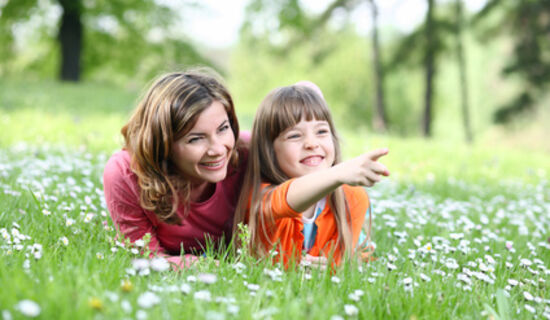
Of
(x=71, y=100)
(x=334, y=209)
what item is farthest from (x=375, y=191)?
(x=71, y=100)

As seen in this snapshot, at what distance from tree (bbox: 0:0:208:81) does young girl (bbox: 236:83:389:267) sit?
19.3m

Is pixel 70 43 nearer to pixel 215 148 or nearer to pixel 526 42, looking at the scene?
pixel 526 42

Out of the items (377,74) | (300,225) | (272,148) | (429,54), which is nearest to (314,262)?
(300,225)

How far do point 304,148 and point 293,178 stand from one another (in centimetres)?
26

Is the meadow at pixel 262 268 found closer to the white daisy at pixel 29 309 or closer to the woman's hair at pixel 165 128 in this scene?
the white daisy at pixel 29 309

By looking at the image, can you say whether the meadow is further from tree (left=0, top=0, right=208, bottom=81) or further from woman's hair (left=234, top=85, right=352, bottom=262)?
tree (left=0, top=0, right=208, bottom=81)

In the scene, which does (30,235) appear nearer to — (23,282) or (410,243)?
(23,282)

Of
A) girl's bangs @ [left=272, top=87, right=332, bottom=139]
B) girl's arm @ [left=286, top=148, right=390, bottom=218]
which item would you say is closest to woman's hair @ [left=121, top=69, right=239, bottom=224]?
girl's bangs @ [left=272, top=87, right=332, bottom=139]

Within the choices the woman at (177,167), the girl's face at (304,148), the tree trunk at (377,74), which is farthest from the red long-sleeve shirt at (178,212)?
the tree trunk at (377,74)

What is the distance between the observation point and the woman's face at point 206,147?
105 inches

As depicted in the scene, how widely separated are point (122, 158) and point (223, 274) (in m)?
1.19

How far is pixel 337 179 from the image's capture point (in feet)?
7.07

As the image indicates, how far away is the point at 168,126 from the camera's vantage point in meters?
2.61

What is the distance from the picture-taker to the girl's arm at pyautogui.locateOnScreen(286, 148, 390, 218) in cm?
204
